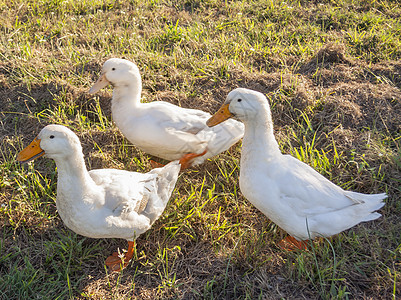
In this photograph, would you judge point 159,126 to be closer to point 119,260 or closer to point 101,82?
point 101,82

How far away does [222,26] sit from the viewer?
17.7 feet

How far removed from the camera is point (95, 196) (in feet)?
8.30

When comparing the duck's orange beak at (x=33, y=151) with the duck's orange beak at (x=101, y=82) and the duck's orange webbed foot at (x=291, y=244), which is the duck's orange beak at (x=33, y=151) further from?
the duck's orange webbed foot at (x=291, y=244)

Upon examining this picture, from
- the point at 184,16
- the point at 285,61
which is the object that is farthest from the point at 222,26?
the point at 285,61

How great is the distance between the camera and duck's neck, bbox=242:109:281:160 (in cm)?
274

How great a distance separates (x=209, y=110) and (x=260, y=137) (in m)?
1.39

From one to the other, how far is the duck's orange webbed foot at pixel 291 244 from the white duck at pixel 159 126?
3.54 feet

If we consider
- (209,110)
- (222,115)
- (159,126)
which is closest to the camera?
(222,115)

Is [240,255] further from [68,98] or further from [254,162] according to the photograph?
[68,98]

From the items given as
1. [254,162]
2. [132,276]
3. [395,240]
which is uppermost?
[254,162]

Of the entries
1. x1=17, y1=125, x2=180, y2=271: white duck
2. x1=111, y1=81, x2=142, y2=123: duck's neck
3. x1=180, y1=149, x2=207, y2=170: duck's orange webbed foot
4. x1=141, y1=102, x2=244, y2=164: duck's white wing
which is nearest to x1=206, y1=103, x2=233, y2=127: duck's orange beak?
x1=141, y1=102, x2=244, y2=164: duck's white wing

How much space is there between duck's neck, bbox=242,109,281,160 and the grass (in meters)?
0.56

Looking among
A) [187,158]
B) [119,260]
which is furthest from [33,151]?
[187,158]

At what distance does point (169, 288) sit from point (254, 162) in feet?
3.63
